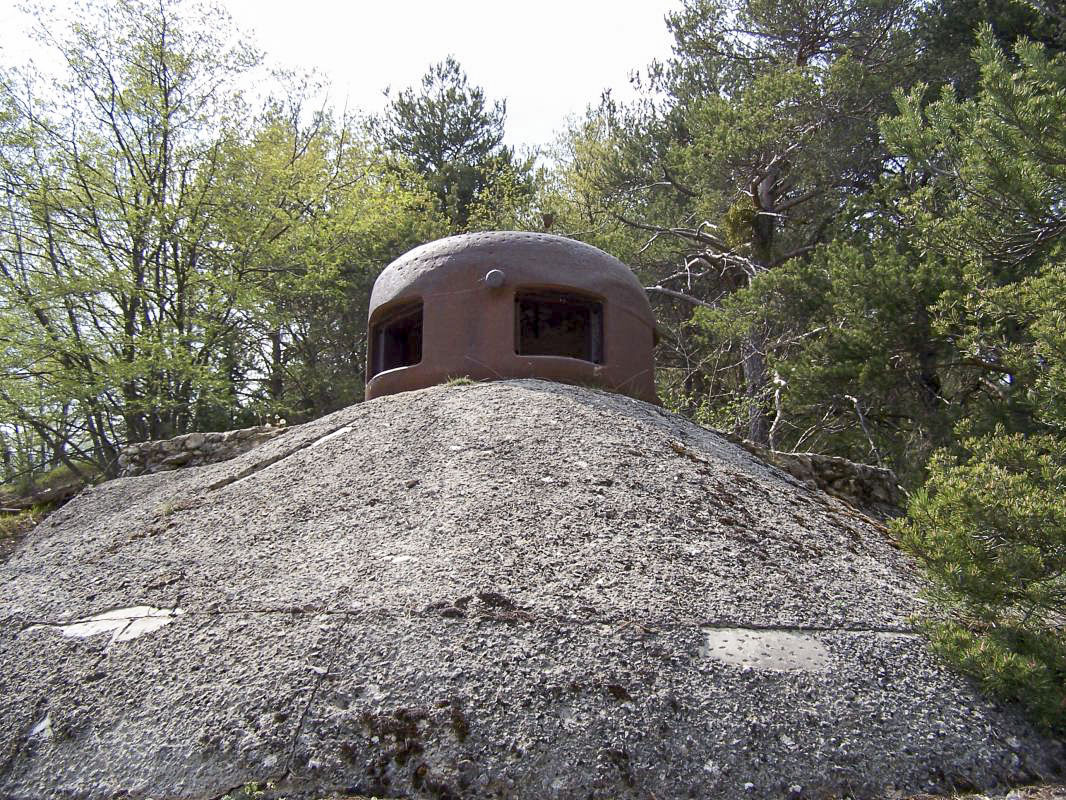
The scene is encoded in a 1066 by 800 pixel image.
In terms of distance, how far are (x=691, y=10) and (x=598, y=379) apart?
8780 mm

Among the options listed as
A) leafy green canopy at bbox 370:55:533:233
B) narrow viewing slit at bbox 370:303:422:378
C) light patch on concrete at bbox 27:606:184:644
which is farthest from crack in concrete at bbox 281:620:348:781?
leafy green canopy at bbox 370:55:533:233

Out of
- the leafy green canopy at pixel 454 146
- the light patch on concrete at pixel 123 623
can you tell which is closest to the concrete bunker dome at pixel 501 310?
the light patch on concrete at pixel 123 623

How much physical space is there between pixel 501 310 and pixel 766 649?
392 cm

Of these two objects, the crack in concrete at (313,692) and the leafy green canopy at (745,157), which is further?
the leafy green canopy at (745,157)

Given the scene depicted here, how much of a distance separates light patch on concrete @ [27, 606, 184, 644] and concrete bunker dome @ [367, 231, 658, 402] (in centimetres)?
314

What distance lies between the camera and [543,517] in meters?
4.19

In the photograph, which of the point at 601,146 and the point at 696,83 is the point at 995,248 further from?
the point at 601,146

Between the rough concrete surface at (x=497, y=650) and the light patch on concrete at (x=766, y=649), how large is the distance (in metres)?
0.01

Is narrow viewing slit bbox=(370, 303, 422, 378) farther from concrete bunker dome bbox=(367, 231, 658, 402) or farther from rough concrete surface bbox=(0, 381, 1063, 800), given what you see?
rough concrete surface bbox=(0, 381, 1063, 800)

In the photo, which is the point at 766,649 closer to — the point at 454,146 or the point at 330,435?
the point at 330,435

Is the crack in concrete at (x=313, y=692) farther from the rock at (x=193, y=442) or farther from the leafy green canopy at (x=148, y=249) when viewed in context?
the leafy green canopy at (x=148, y=249)

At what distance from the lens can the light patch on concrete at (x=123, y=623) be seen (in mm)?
3711

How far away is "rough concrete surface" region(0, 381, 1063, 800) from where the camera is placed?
278 cm

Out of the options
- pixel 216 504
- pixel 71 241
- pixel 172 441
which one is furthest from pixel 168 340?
pixel 216 504
